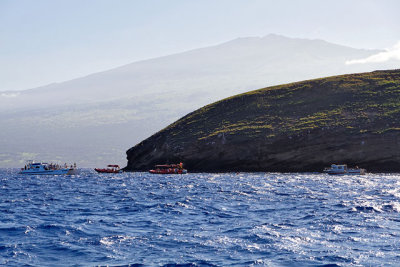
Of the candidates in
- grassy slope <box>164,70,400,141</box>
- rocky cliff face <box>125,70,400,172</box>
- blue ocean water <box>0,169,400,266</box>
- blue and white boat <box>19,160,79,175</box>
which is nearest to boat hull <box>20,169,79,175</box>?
blue and white boat <box>19,160,79,175</box>

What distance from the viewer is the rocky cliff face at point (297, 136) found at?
148625mm

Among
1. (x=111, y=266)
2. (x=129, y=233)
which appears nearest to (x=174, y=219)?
(x=129, y=233)

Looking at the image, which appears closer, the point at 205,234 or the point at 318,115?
the point at 205,234

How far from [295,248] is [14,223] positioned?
71.4 feet

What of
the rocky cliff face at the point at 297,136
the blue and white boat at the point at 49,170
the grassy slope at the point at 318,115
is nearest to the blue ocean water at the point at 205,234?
the rocky cliff face at the point at 297,136

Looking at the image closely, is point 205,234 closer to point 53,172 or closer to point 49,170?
point 53,172

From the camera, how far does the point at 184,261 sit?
2377cm

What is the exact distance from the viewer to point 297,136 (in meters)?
158

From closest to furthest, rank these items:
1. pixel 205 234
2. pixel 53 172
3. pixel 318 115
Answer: pixel 205 234 → pixel 53 172 → pixel 318 115

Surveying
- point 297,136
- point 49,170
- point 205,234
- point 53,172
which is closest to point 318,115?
point 297,136

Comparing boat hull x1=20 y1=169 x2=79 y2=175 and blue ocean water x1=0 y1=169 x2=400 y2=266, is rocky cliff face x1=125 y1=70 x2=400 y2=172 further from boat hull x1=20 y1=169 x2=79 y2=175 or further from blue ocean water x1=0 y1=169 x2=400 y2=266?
blue ocean water x1=0 y1=169 x2=400 y2=266

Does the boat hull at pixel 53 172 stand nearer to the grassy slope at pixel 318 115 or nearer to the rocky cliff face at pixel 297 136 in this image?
the rocky cliff face at pixel 297 136

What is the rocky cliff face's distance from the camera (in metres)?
149

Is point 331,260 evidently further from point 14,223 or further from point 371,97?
point 371,97
